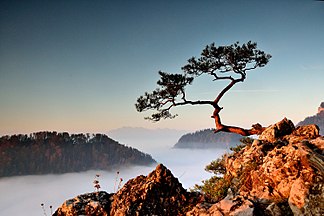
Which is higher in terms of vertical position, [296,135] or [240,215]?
[296,135]

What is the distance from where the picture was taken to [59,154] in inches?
6068

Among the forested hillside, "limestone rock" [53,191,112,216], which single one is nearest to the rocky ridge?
"limestone rock" [53,191,112,216]

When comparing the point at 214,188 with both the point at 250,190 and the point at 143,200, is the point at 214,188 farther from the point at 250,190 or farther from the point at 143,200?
the point at 143,200

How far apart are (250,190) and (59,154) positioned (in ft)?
553

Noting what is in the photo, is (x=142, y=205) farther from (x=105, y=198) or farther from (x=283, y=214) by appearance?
(x=283, y=214)

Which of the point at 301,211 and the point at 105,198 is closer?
the point at 301,211

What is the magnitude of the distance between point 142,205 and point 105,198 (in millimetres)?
1526

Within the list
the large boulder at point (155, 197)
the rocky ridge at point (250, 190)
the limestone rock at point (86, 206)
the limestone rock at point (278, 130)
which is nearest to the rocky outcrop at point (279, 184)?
A: the rocky ridge at point (250, 190)

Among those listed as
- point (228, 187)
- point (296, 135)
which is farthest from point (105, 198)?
point (296, 135)

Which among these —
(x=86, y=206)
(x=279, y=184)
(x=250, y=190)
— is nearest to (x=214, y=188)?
(x=250, y=190)

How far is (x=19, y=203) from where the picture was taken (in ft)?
545

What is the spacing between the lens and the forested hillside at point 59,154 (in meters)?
133

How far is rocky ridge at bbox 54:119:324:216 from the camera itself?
424cm

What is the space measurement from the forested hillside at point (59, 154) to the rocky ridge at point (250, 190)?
142m
